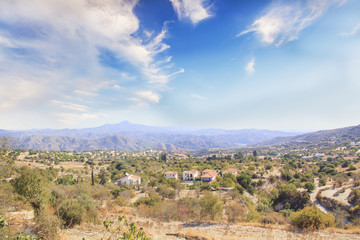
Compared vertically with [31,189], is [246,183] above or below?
below

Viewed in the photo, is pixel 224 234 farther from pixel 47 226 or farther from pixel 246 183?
pixel 246 183

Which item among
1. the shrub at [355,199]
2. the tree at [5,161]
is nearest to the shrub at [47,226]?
the tree at [5,161]

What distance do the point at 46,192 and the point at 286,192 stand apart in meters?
26.3

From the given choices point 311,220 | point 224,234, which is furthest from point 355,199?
point 224,234

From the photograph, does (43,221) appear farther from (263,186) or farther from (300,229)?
(263,186)

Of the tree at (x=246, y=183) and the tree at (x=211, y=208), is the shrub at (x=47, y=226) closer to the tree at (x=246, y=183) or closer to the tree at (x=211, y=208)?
the tree at (x=211, y=208)

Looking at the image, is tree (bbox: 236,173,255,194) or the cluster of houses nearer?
tree (bbox: 236,173,255,194)

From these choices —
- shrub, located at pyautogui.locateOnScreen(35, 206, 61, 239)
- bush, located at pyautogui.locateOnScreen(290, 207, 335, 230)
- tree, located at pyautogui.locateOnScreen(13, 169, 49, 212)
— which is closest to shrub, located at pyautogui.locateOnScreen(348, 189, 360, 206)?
bush, located at pyautogui.locateOnScreen(290, 207, 335, 230)

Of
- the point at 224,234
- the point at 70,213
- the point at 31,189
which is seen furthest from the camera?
the point at 70,213

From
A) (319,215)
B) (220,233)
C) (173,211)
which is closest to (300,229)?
(319,215)

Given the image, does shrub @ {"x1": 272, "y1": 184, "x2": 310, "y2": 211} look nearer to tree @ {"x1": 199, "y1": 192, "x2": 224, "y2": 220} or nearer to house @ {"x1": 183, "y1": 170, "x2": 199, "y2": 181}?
tree @ {"x1": 199, "y1": 192, "x2": 224, "y2": 220}

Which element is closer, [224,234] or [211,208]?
[224,234]

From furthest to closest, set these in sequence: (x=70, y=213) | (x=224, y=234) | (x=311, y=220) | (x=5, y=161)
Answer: (x=70, y=213)
(x=311, y=220)
(x=224, y=234)
(x=5, y=161)

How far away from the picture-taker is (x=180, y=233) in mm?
9172
